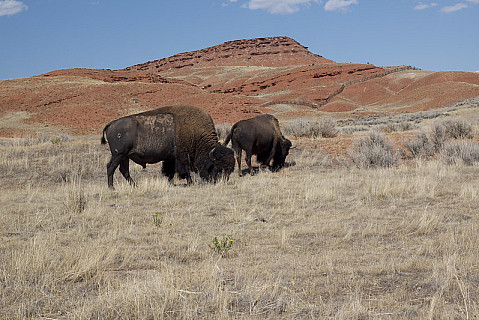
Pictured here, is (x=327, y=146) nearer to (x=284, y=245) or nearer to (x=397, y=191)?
(x=397, y=191)

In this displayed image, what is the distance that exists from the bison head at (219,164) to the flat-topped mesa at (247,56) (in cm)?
12751

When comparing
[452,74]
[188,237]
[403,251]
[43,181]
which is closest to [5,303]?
[188,237]

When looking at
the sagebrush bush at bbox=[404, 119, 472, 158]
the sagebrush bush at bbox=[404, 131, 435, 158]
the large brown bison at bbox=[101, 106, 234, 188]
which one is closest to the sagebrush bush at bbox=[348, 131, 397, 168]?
the sagebrush bush at bbox=[404, 131, 435, 158]

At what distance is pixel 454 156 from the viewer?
12.5 m

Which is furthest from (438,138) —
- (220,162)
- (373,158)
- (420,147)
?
(220,162)

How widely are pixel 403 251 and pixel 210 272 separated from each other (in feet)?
7.58

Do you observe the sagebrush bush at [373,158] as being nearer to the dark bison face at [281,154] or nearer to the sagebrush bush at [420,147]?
the sagebrush bush at [420,147]

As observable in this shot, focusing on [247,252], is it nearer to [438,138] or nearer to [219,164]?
[219,164]

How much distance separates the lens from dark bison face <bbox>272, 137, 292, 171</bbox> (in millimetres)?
13227

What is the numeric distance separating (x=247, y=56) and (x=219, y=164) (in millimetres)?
139631

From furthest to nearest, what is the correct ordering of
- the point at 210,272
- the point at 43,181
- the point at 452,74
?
1. the point at 452,74
2. the point at 43,181
3. the point at 210,272

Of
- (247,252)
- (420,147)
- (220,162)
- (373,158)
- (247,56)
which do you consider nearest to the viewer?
(247,252)

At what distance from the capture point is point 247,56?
5733 inches

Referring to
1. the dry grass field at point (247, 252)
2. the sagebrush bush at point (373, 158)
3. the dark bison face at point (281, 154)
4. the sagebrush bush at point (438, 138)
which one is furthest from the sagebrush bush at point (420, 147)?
the dry grass field at point (247, 252)
